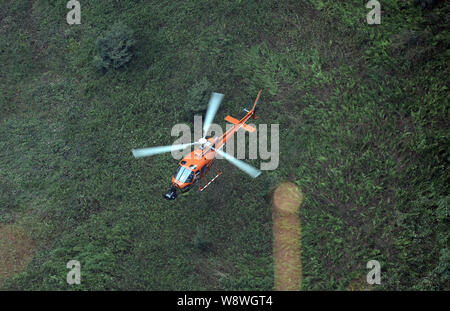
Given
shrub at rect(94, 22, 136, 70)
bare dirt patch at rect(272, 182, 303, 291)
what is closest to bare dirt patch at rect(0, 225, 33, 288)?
bare dirt patch at rect(272, 182, 303, 291)

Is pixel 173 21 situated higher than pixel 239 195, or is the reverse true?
pixel 173 21

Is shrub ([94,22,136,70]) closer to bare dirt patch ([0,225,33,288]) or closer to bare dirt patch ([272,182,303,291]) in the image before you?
bare dirt patch ([0,225,33,288])

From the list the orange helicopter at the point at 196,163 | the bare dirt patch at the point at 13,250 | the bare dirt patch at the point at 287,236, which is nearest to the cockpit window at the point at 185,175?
the orange helicopter at the point at 196,163

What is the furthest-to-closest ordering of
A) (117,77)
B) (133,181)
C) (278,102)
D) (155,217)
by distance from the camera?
(117,77) → (278,102) → (133,181) → (155,217)

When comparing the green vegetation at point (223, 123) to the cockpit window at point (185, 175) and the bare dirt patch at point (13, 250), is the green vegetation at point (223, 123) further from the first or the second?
the cockpit window at point (185, 175)

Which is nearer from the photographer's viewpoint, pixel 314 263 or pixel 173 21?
pixel 314 263

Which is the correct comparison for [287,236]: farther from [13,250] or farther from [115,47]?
[115,47]

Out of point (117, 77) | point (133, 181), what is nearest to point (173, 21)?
point (117, 77)

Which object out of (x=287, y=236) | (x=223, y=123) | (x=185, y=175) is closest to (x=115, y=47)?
(x=223, y=123)
